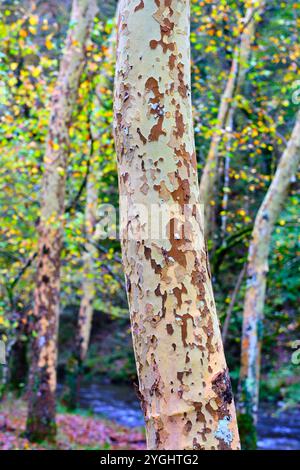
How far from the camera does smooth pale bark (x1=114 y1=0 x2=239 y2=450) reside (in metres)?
2.37

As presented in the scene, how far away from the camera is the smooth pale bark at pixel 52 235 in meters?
A: 9.37

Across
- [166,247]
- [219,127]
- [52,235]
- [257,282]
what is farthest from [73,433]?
[166,247]

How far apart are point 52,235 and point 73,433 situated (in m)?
4.40

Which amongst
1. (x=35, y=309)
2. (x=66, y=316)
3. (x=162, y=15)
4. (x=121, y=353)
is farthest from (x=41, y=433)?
(x=66, y=316)

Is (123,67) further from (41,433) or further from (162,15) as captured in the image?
(41,433)

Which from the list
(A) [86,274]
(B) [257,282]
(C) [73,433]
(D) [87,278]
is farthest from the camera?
(D) [87,278]

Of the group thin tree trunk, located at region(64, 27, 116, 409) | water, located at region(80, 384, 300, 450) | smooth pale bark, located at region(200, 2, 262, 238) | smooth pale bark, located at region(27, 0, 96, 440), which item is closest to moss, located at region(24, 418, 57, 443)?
smooth pale bark, located at region(27, 0, 96, 440)

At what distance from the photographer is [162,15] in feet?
8.65

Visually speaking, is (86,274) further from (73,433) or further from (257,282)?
(257,282)

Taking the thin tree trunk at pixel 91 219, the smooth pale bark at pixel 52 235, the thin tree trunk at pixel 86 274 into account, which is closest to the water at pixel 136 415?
the thin tree trunk at pixel 86 274

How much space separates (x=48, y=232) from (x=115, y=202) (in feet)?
19.6

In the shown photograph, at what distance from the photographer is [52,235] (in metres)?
9.70

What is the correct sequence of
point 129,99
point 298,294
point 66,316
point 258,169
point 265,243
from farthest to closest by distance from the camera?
1. point 66,316
2. point 258,169
3. point 298,294
4. point 265,243
5. point 129,99

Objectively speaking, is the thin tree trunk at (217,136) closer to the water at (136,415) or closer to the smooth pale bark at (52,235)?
the smooth pale bark at (52,235)
